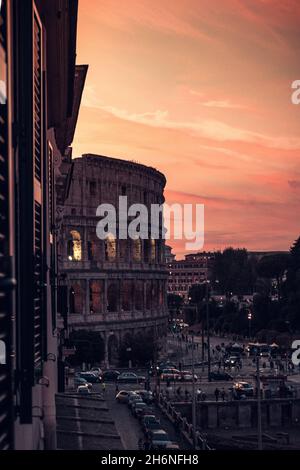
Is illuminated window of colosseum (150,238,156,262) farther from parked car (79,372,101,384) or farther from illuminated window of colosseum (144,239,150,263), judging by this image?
parked car (79,372,101,384)

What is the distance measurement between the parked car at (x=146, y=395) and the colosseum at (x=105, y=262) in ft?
71.0

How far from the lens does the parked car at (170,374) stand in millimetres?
60531

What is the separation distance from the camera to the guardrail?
37.8 metres

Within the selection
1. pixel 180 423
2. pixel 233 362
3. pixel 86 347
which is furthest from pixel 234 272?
pixel 180 423

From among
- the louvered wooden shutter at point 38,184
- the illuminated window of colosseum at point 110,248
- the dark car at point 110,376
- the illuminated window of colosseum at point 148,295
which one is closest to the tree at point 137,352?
the dark car at point 110,376

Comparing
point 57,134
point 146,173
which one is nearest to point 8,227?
point 57,134

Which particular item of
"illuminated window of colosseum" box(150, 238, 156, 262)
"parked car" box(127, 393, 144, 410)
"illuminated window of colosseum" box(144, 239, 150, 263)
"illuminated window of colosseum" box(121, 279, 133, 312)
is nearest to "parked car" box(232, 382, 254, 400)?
"parked car" box(127, 393, 144, 410)

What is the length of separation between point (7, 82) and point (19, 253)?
1954 millimetres

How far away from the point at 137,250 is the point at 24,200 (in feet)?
262

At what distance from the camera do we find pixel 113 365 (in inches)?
2928

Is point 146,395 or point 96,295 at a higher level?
point 96,295

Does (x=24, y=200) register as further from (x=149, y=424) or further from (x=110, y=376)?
(x=110, y=376)

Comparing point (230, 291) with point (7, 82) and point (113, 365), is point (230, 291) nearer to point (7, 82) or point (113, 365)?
point (113, 365)

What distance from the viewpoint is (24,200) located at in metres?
7.60
